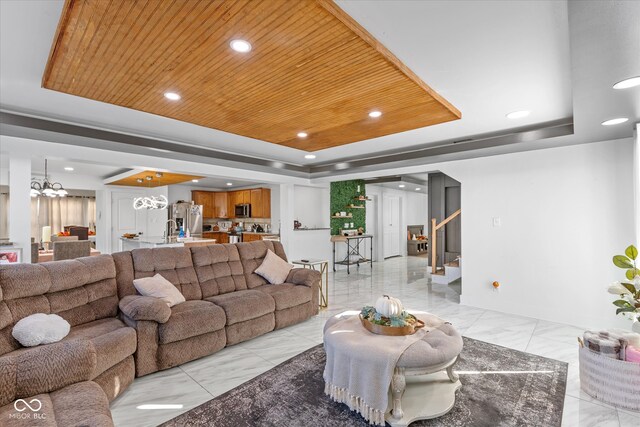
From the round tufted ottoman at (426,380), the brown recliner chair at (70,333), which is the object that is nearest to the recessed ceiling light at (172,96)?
the brown recliner chair at (70,333)

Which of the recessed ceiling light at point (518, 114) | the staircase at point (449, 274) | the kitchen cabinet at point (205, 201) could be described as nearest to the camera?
the recessed ceiling light at point (518, 114)

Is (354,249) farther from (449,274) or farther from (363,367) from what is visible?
(363,367)

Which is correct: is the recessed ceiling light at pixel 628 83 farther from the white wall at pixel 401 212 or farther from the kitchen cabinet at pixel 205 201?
the kitchen cabinet at pixel 205 201

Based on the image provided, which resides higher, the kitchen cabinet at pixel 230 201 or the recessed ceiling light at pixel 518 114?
the recessed ceiling light at pixel 518 114

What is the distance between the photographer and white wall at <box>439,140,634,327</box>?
3.75 m

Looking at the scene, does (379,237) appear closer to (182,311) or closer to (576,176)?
(576,176)

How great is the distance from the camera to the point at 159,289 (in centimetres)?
310

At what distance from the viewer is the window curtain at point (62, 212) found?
832 centimetres

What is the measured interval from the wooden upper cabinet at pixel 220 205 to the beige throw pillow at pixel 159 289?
706 centimetres

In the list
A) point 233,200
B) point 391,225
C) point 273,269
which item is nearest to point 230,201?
point 233,200

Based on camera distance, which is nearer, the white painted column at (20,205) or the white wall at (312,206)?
the white painted column at (20,205)

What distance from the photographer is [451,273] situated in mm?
6082

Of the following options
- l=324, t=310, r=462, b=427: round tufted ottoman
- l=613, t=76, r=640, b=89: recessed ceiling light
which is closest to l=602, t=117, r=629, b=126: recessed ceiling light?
l=613, t=76, r=640, b=89: recessed ceiling light

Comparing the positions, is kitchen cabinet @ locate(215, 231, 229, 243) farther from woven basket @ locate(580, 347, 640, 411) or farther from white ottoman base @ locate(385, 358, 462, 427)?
woven basket @ locate(580, 347, 640, 411)
